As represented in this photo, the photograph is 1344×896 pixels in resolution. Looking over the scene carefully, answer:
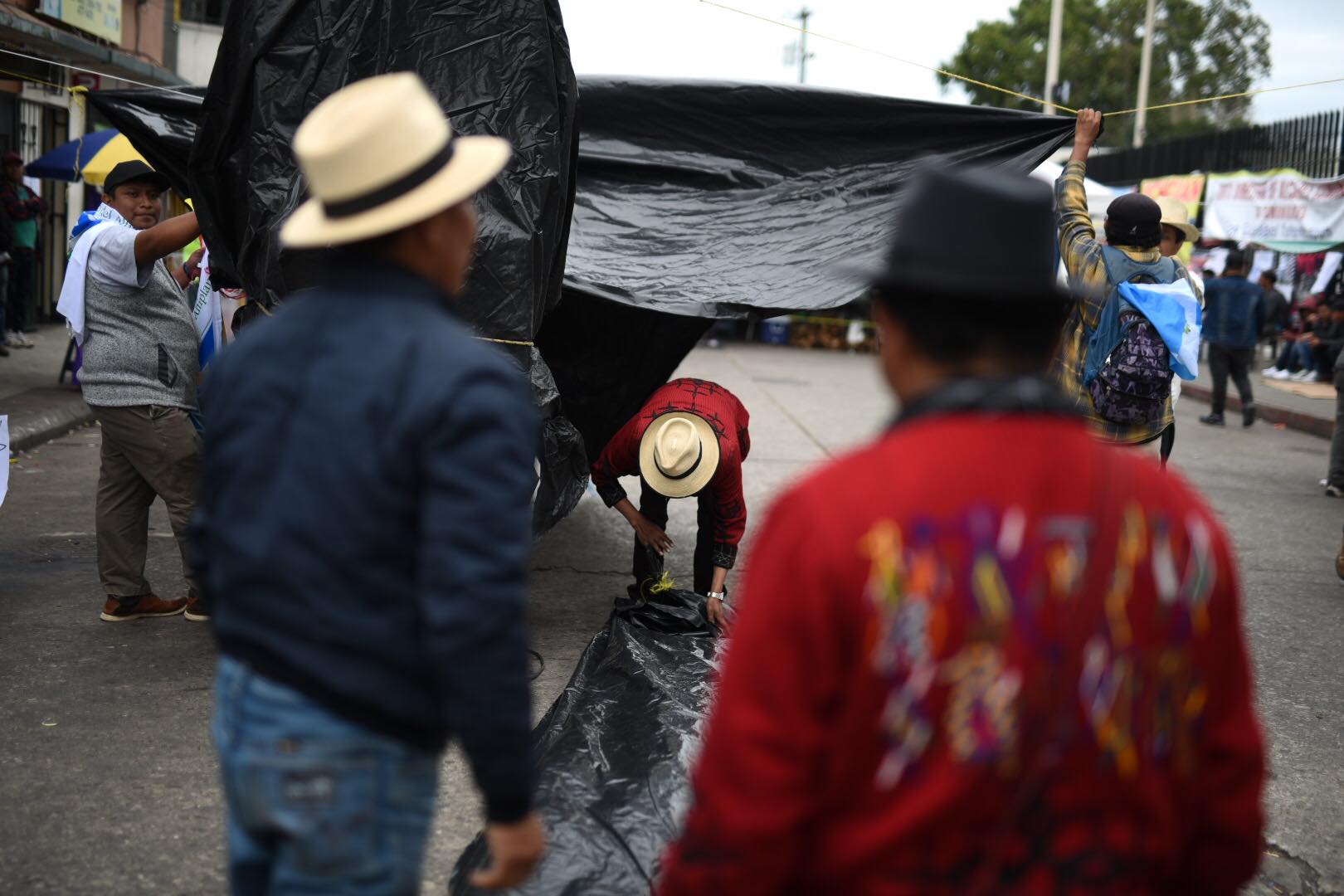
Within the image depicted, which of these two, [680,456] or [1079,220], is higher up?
[1079,220]

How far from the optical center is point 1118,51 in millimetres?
46062

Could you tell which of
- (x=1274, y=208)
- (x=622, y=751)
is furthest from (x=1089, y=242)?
(x=1274, y=208)

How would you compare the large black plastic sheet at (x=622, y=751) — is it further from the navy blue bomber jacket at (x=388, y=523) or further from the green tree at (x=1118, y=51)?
the green tree at (x=1118, y=51)

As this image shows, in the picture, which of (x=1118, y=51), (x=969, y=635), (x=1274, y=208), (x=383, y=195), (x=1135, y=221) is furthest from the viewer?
(x=1118, y=51)

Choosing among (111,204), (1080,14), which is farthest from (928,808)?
(1080,14)

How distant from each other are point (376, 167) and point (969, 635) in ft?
3.66

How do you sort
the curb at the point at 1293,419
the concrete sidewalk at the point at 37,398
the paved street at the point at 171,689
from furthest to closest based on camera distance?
the curb at the point at 1293,419
the concrete sidewalk at the point at 37,398
the paved street at the point at 171,689

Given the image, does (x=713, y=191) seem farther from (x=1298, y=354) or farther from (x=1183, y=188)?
(x=1183, y=188)

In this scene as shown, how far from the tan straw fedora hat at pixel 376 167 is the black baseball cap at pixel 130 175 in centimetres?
344

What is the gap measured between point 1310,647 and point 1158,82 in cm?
4730

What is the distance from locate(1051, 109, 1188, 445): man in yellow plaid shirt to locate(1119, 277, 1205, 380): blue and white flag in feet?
0.43

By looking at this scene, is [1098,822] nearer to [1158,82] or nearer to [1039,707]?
[1039,707]

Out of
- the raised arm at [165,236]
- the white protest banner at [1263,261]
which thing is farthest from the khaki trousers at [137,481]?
the white protest banner at [1263,261]

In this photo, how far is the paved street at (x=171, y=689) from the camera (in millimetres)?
3320
